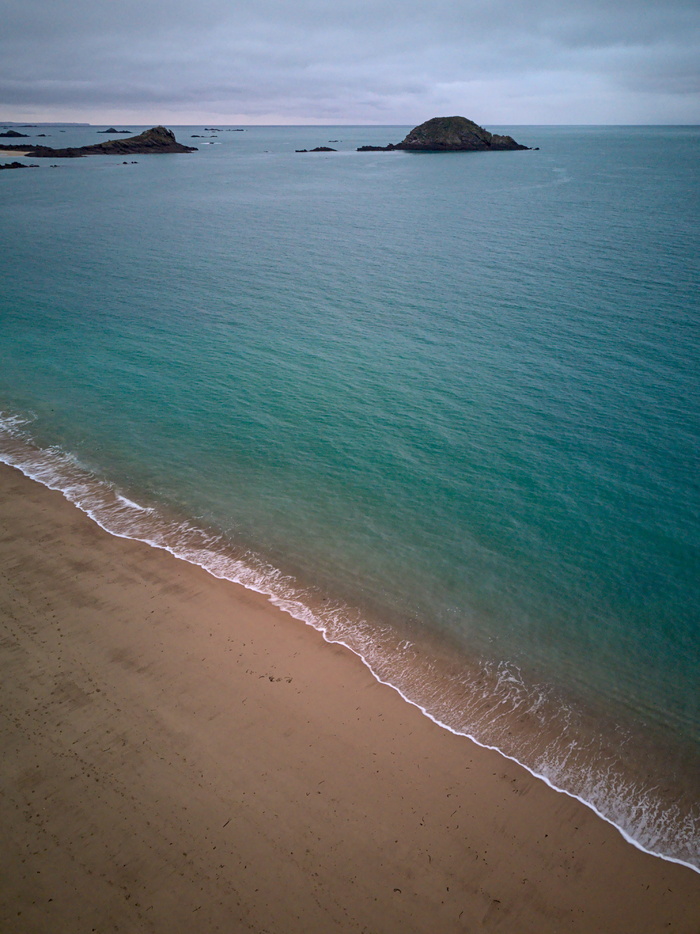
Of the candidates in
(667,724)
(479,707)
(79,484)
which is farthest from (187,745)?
(79,484)

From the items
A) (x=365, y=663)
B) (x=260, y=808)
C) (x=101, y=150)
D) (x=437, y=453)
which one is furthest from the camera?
(x=101, y=150)

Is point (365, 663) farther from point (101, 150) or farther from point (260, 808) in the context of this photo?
point (101, 150)

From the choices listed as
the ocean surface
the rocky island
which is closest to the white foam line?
the ocean surface

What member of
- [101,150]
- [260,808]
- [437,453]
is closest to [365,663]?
[260,808]

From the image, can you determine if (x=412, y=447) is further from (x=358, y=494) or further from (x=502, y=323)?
(x=502, y=323)

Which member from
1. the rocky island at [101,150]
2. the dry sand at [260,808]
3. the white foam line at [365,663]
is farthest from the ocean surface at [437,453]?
the rocky island at [101,150]

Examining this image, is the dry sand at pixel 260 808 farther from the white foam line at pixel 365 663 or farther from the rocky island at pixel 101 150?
the rocky island at pixel 101 150
